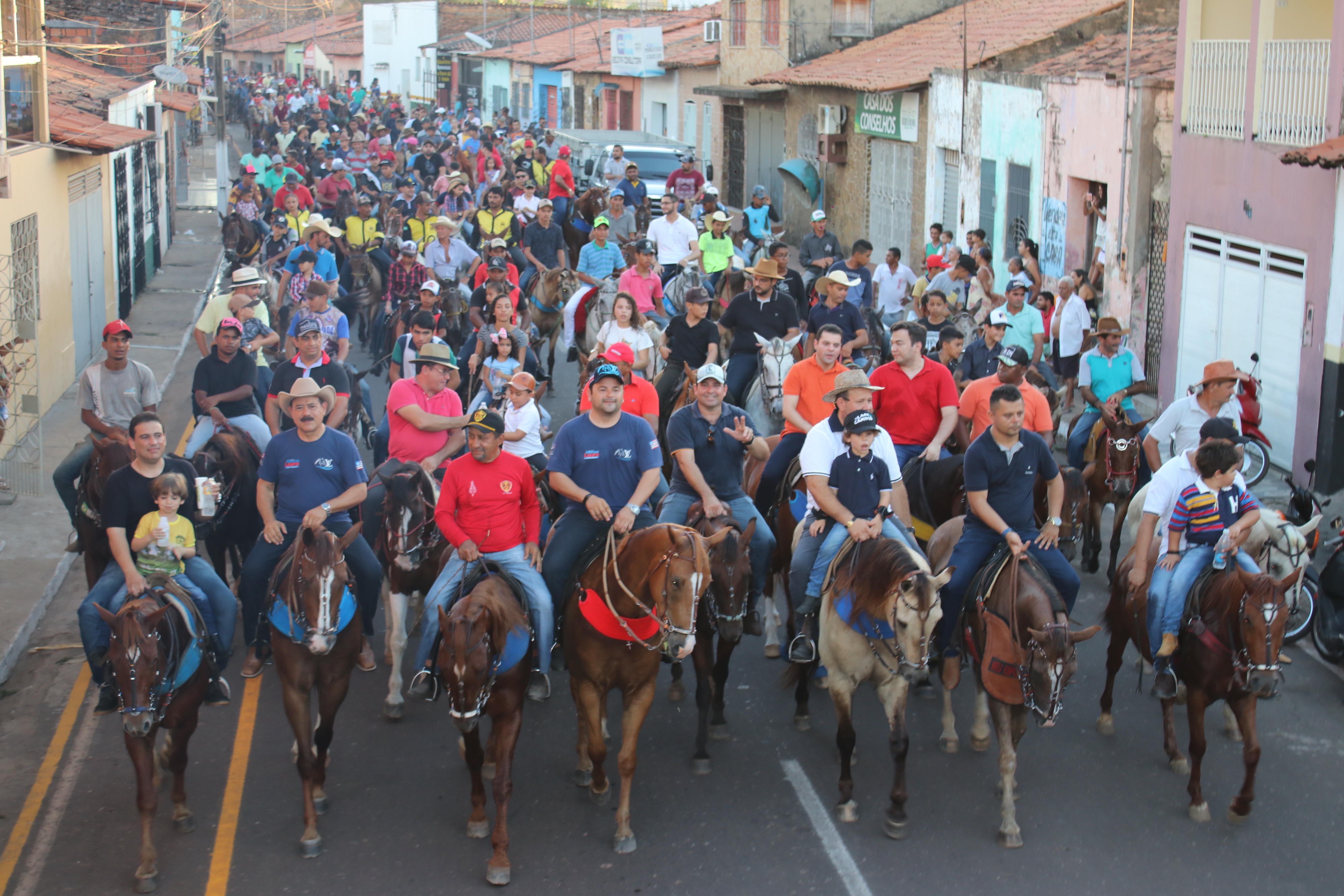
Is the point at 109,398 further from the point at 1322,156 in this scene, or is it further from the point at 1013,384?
the point at 1322,156

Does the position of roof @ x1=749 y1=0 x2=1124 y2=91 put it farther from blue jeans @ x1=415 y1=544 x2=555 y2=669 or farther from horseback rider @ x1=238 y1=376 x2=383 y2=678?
blue jeans @ x1=415 y1=544 x2=555 y2=669

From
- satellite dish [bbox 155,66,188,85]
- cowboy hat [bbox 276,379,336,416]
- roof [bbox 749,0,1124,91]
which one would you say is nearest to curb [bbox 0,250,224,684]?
cowboy hat [bbox 276,379,336,416]

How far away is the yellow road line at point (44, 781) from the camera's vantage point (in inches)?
285

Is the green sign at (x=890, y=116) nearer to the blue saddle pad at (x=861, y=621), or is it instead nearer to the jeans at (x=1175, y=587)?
the jeans at (x=1175, y=587)

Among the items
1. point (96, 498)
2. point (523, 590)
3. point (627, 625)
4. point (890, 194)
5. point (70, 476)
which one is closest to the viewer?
point (627, 625)

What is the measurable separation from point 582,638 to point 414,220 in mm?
15195

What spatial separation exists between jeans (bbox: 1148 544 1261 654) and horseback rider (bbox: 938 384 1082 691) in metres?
0.46

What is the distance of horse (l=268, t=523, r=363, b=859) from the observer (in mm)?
7250

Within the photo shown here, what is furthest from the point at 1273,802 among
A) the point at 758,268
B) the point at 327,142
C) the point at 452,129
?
the point at 452,129

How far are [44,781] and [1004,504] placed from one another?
19.3 feet

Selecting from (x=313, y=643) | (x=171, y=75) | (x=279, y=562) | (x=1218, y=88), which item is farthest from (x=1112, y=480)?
(x=171, y=75)

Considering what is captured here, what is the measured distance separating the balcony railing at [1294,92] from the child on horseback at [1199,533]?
26.8 feet

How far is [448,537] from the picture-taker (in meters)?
7.86

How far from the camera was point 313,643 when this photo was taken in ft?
23.5
